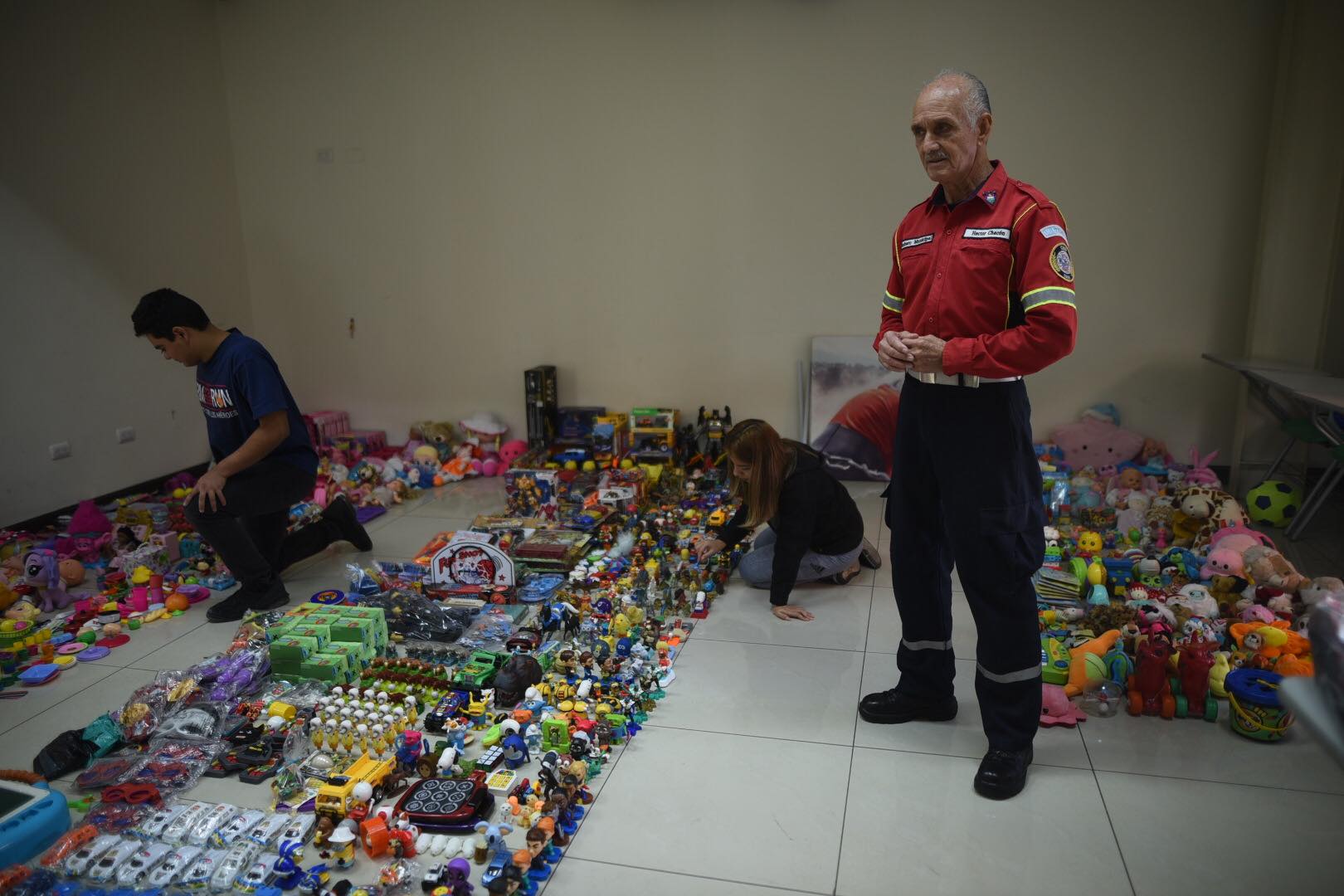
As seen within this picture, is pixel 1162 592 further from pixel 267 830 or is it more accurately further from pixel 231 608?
pixel 231 608

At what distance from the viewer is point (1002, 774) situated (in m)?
2.53

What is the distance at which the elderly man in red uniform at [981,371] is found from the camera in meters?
2.24

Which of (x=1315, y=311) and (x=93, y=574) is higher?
(x=1315, y=311)

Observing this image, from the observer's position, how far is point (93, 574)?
4.41 m

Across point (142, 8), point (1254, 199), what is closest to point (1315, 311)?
point (1254, 199)

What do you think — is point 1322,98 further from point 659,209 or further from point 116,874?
point 116,874

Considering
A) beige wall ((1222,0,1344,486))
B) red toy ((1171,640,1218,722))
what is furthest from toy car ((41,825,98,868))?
beige wall ((1222,0,1344,486))

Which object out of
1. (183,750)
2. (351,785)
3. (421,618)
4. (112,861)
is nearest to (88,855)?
(112,861)

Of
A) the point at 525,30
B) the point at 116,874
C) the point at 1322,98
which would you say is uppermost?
the point at 525,30

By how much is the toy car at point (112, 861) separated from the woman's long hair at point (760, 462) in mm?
2264

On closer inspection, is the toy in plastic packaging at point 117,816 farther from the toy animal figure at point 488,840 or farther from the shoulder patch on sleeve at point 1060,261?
the shoulder patch on sleeve at point 1060,261

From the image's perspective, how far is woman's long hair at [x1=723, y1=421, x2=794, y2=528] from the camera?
3.53m

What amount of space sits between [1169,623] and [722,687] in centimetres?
165

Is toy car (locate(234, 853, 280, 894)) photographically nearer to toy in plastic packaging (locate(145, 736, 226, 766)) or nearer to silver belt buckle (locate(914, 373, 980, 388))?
toy in plastic packaging (locate(145, 736, 226, 766))
